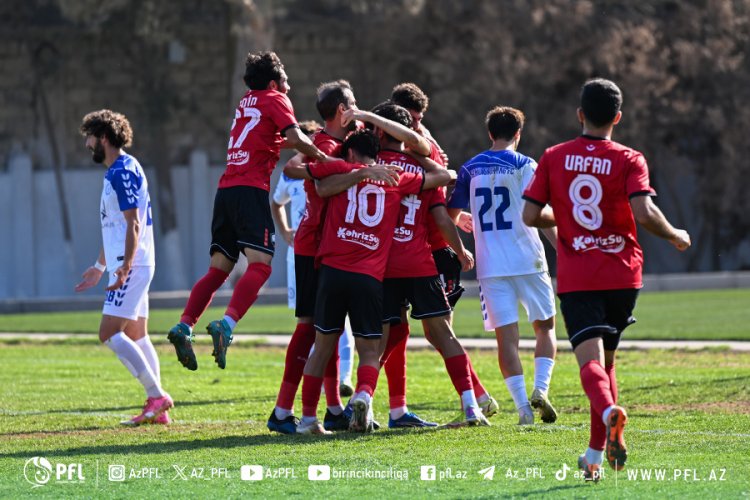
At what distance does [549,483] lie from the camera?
6355 millimetres

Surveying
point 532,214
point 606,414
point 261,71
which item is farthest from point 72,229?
point 606,414

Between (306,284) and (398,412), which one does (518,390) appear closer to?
(398,412)

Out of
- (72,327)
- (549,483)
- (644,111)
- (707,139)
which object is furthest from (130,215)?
(707,139)

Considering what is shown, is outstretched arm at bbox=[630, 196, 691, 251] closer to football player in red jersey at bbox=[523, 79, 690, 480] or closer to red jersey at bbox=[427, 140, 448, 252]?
football player in red jersey at bbox=[523, 79, 690, 480]

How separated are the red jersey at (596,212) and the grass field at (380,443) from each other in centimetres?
Answer: 101

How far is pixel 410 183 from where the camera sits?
8.38 meters

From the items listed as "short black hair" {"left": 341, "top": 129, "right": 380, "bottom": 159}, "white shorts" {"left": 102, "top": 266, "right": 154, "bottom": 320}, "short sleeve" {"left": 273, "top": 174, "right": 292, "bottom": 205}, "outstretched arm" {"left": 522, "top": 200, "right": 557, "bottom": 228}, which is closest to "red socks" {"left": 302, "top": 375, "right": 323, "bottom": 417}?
"short black hair" {"left": 341, "top": 129, "right": 380, "bottom": 159}

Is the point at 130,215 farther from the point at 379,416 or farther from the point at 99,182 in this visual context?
the point at 99,182

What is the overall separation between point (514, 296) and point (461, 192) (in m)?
0.80

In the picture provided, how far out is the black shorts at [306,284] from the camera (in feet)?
28.4

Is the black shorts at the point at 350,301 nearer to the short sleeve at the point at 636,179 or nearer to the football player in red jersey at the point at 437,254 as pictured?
the football player in red jersey at the point at 437,254

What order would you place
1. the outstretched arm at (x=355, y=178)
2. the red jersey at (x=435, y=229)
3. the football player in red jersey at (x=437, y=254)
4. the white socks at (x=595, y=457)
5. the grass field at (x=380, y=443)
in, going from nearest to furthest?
the grass field at (x=380, y=443) → the white socks at (x=595, y=457) → the outstretched arm at (x=355, y=178) → the red jersey at (x=435, y=229) → the football player in red jersey at (x=437, y=254)

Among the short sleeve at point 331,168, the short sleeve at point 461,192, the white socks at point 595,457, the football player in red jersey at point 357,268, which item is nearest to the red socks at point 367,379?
the football player in red jersey at point 357,268

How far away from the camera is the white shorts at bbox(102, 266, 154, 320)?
9430mm
